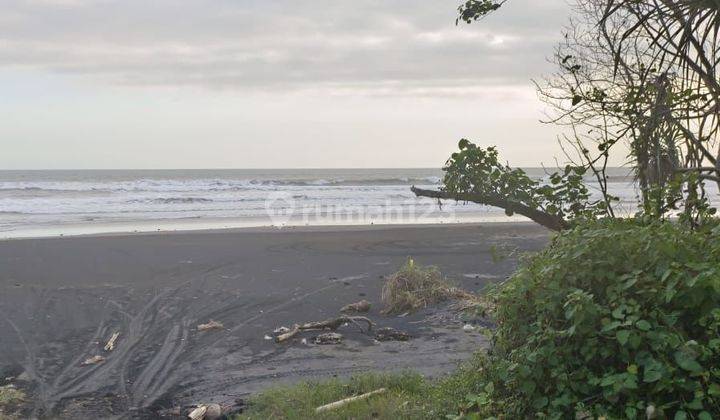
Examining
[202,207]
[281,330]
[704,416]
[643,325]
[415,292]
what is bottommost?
[281,330]

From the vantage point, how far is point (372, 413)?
5621mm

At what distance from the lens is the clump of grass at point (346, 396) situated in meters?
5.62

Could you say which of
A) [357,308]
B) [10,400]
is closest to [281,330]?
[357,308]

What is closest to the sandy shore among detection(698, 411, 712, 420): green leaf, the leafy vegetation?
the leafy vegetation

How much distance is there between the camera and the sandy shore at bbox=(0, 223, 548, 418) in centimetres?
769

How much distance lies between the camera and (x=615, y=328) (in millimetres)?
3359

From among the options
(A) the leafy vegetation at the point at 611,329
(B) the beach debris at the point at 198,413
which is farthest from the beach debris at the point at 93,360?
(A) the leafy vegetation at the point at 611,329

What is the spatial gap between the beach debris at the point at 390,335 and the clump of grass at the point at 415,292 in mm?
966

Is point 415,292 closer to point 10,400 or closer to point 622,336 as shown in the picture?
point 10,400

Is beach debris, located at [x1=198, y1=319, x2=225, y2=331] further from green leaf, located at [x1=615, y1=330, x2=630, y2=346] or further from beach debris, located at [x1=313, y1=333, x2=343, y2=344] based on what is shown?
green leaf, located at [x1=615, y1=330, x2=630, y2=346]

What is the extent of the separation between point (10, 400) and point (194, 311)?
405 centimetres

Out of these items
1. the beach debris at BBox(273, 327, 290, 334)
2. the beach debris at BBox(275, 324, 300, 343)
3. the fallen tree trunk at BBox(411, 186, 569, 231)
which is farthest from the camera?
the beach debris at BBox(273, 327, 290, 334)

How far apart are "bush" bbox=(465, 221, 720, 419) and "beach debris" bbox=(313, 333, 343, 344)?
4979 millimetres

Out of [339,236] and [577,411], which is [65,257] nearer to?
[339,236]
